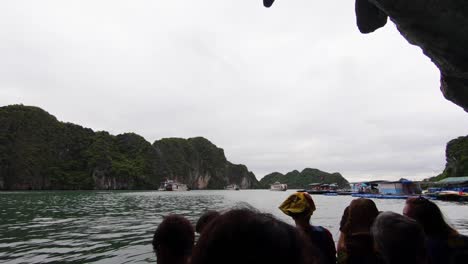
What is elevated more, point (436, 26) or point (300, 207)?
point (436, 26)

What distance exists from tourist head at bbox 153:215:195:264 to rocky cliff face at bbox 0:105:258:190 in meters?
134

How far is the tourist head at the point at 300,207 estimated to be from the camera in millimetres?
3918

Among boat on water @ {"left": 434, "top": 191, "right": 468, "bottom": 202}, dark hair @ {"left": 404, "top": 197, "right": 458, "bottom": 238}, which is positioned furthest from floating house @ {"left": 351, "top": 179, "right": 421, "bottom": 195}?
dark hair @ {"left": 404, "top": 197, "right": 458, "bottom": 238}

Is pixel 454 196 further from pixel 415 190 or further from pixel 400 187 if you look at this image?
pixel 400 187

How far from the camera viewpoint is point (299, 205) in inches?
157

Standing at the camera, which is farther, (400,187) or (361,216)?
(400,187)

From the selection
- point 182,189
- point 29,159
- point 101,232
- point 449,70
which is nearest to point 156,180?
point 182,189

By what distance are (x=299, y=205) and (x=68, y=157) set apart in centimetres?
15500

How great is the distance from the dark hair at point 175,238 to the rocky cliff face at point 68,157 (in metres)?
134

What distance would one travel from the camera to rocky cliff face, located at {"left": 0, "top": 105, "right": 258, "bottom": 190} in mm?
116000

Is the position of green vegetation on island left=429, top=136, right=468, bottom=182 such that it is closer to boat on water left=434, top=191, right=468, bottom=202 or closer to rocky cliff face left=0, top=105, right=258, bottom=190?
boat on water left=434, top=191, right=468, bottom=202

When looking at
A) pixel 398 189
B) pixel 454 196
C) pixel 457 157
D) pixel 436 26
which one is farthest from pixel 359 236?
pixel 457 157

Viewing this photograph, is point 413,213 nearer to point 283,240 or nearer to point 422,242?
point 422,242

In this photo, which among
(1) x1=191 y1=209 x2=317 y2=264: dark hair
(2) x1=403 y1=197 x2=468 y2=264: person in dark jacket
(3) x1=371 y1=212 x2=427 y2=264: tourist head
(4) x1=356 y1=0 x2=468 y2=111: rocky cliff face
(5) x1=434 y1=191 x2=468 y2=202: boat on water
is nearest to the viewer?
(1) x1=191 y1=209 x2=317 y2=264: dark hair
